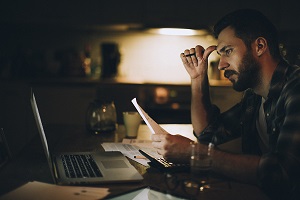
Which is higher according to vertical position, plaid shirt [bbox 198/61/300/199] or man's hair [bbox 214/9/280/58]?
man's hair [bbox 214/9/280/58]

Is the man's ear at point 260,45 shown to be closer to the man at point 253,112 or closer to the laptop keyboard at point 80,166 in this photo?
the man at point 253,112

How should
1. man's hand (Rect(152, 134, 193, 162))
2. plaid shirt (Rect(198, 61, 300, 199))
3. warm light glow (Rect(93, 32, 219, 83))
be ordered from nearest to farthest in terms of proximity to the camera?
1. plaid shirt (Rect(198, 61, 300, 199))
2. man's hand (Rect(152, 134, 193, 162))
3. warm light glow (Rect(93, 32, 219, 83))

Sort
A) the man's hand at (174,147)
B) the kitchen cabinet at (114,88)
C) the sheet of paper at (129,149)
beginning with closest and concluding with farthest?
the man's hand at (174,147) < the sheet of paper at (129,149) < the kitchen cabinet at (114,88)

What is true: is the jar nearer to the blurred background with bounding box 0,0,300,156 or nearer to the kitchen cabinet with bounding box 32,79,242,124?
the blurred background with bounding box 0,0,300,156

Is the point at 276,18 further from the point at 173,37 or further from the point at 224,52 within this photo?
the point at 224,52

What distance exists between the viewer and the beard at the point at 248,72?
146cm

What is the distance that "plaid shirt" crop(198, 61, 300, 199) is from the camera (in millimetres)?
994

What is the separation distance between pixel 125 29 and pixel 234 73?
2.52m

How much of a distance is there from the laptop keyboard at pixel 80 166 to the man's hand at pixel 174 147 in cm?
21

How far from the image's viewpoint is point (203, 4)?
3662 millimetres

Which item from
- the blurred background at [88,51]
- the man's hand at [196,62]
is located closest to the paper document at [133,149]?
the man's hand at [196,62]

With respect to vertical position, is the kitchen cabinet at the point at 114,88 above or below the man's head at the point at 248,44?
below

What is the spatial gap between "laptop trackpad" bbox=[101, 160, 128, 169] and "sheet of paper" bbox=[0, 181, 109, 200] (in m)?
0.20

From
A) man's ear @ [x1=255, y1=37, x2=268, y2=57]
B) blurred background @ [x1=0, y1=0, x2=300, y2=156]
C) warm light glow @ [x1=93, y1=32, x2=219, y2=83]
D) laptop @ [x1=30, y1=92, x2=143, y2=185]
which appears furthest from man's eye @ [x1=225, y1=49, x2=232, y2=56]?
warm light glow @ [x1=93, y1=32, x2=219, y2=83]
